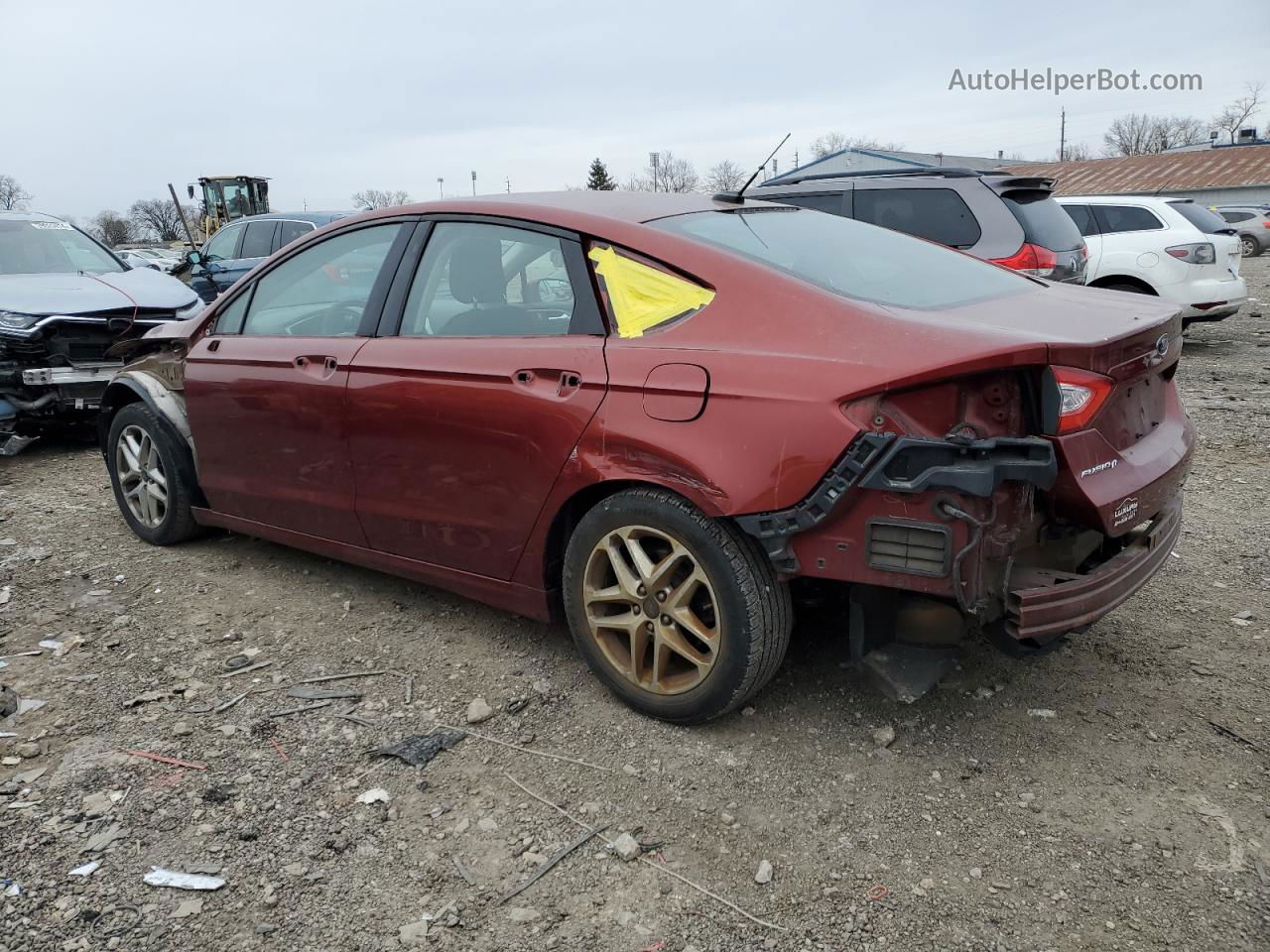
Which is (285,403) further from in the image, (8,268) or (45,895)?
(8,268)

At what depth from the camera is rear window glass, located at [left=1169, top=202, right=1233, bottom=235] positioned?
10.4 meters

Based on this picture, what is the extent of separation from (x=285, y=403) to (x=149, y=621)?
3.50 feet

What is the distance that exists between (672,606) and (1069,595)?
1.07 meters

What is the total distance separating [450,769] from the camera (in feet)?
9.67

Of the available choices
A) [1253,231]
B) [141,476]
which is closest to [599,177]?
[1253,231]

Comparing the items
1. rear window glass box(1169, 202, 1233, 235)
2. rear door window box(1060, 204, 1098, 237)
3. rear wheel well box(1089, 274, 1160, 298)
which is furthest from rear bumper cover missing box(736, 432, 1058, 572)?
rear window glass box(1169, 202, 1233, 235)

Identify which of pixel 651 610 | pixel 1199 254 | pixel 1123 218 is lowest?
pixel 651 610

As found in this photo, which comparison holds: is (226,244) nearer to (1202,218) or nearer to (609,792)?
(1202,218)

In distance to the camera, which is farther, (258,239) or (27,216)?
(258,239)

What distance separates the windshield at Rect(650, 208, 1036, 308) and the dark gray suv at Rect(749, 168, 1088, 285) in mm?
4555

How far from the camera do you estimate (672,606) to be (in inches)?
115

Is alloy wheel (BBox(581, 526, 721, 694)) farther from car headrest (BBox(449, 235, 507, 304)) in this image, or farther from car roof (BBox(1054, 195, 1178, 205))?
car roof (BBox(1054, 195, 1178, 205))

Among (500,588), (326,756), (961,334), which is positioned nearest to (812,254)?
(961,334)

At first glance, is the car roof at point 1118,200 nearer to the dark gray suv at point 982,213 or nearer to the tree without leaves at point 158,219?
the dark gray suv at point 982,213
